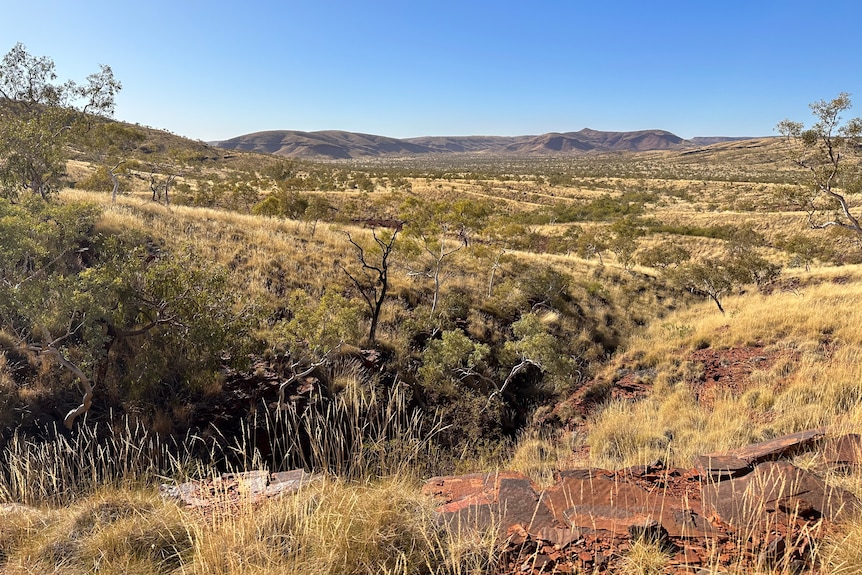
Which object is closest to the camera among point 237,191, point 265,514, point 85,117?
point 265,514

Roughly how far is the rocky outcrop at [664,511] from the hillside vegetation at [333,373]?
0.30 m

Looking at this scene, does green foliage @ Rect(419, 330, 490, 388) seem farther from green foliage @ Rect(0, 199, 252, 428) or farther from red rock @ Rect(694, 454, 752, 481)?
red rock @ Rect(694, 454, 752, 481)

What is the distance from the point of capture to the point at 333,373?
10164mm

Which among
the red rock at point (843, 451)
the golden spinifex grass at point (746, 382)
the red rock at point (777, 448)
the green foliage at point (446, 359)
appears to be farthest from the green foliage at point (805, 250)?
the red rock at point (843, 451)

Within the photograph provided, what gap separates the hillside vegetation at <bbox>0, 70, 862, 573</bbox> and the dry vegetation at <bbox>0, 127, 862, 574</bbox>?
0.14ft

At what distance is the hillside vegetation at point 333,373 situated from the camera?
121 inches

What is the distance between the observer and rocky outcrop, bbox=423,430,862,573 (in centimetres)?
281

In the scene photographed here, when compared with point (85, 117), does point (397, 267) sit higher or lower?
lower

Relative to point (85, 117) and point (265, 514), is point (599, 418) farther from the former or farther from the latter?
point (85, 117)

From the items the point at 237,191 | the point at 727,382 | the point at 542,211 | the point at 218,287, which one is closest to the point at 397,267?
the point at 218,287

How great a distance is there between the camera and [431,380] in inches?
429

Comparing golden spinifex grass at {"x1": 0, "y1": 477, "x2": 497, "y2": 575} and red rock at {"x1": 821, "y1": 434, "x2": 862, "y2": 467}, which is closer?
golden spinifex grass at {"x1": 0, "y1": 477, "x2": 497, "y2": 575}

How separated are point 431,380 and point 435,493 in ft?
22.8

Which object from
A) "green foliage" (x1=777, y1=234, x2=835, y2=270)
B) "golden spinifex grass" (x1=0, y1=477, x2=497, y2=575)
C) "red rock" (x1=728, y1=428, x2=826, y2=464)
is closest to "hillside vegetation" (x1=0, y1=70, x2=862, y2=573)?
"golden spinifex grass" (x1=0, y1=477, x2=497, y2=575)
